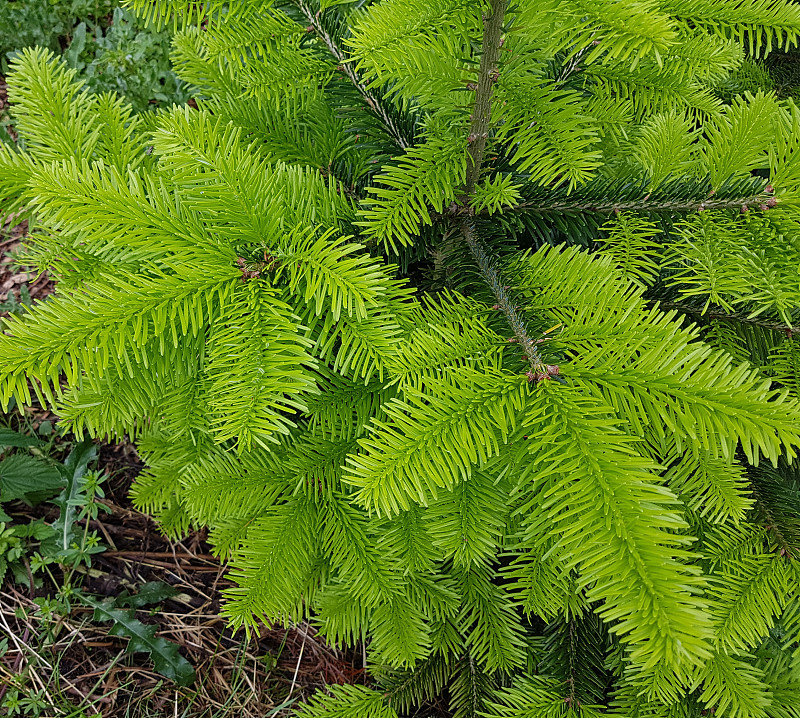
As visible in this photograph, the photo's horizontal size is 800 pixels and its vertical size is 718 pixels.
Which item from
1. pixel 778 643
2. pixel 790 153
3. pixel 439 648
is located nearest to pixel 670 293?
pixel 790 153

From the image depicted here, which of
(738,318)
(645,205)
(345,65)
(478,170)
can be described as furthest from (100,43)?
(738,318)

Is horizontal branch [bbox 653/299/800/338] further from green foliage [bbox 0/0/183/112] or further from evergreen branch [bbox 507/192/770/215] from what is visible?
green foliage [bbox 0/0/183/112]

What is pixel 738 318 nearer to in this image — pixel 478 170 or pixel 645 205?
pixel 645 205

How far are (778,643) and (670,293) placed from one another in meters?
0.74

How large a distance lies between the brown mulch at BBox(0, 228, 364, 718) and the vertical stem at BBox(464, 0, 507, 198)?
4.19ft

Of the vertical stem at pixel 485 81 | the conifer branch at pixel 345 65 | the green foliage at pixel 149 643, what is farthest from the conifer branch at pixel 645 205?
the green foliage at pixel 149 643

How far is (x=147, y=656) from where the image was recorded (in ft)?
5.19

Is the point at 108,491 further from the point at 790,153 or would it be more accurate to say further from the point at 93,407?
the point at 790,153

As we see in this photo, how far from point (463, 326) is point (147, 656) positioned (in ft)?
4.74

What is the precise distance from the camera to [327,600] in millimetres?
1227

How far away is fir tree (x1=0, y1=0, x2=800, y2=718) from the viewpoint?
0.64m

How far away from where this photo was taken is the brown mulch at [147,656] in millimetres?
1500

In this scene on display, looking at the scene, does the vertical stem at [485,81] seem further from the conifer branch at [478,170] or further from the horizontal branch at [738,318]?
the horizontal branch at [738,318]

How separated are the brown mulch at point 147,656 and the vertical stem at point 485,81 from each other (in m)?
1.28
